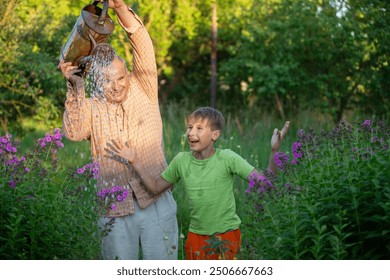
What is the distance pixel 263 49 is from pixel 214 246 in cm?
857

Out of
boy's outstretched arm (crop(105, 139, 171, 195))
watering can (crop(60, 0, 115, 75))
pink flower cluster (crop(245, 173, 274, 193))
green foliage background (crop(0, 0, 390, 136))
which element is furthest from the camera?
green foliage background (crop(0, 0, 390, 136))

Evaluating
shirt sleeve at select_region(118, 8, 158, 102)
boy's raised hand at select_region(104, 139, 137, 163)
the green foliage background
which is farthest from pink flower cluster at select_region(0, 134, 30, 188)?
the green foliage background

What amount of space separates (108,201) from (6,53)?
5314 mm

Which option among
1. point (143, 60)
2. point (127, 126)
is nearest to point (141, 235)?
point (127, 126)

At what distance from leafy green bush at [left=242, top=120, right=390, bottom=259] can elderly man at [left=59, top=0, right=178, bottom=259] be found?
67 centimetres

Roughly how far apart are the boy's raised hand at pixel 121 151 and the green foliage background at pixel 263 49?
4.16 meters

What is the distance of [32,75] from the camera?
9211mm

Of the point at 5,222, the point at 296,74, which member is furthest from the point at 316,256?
the point at 296,74

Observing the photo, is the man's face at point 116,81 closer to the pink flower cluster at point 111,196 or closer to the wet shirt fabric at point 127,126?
the wet shirt fabric at point 127,126

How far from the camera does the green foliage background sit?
29.8 feet

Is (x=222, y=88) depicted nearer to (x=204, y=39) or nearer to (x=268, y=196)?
(x=204, y=39)

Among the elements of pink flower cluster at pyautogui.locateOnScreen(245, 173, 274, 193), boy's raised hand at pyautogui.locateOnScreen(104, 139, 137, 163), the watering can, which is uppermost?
the watering can

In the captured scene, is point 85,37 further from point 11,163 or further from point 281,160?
point 281,160

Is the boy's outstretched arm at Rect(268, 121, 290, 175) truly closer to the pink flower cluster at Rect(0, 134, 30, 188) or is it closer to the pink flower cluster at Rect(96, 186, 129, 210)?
the pink flower cluster at Rect(96, 186, 129, 210)
